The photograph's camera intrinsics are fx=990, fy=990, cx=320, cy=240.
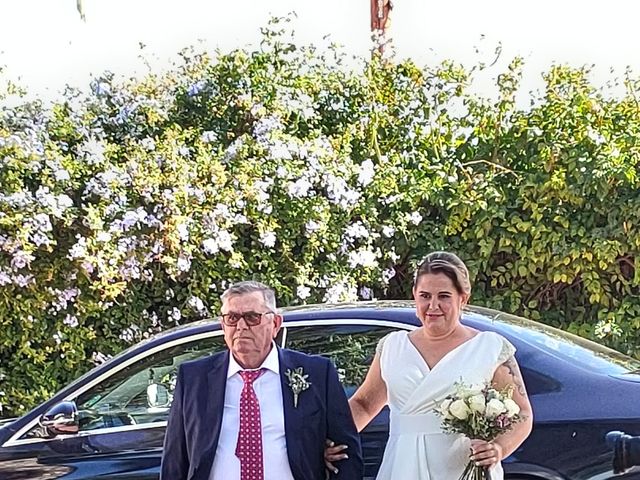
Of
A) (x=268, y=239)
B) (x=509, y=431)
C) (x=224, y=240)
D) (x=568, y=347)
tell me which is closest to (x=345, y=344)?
(x=568, y=347)

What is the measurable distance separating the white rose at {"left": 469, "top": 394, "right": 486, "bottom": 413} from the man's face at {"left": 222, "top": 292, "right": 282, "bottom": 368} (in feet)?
2.55

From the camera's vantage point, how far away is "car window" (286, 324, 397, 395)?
4.66 meters

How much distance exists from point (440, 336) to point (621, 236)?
200 inches

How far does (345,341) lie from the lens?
4.75 metres

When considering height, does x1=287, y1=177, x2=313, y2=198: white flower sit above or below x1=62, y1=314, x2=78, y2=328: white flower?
above

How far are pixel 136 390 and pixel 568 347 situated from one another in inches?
83.4

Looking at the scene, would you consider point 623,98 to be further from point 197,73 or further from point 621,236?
point 197,73

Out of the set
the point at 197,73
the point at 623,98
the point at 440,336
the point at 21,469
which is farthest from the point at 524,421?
the point at 197,73

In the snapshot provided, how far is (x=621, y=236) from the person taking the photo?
8320 mm

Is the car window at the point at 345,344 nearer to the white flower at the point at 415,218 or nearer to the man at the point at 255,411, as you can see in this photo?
the man at the point at 255,411

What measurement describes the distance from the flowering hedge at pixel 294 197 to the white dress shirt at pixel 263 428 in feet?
14.7

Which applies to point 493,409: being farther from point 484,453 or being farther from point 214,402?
point 214,402

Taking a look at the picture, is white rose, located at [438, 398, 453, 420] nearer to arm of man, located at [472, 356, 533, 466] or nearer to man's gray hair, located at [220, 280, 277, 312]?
arm of man, located at [472, 356, 533, 466]

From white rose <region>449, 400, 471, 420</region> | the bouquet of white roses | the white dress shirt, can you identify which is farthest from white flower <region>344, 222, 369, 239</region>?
white rose <region>449, 400, 471, 420</region>
